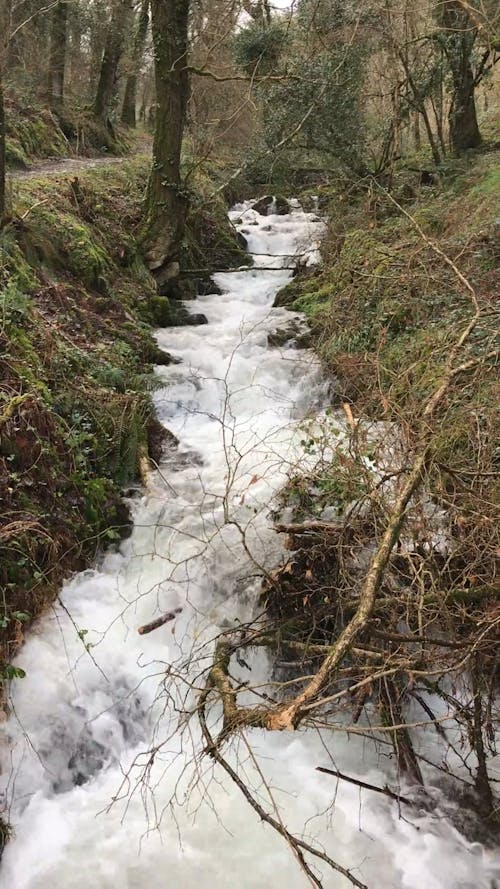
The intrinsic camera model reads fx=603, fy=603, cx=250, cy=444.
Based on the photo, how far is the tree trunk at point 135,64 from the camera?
1714 centimetres

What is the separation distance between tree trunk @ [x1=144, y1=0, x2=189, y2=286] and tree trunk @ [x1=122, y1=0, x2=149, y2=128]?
6919 mm

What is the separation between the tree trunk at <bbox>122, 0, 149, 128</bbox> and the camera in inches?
675

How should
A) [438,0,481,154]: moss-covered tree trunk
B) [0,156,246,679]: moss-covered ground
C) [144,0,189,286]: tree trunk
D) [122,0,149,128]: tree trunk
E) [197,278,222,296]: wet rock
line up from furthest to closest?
[122,0,149,128]: tree trunk < [197,278,222,296]: wet rock < [438,0,481,154]: moss-covered tree trunk < [144,0,189,286]: tree trunk < [0,156,246,679]: moss-covered ground

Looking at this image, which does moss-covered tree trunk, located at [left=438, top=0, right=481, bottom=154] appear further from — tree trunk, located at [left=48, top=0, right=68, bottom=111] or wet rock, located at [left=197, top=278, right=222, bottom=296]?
tree trunk, located at [left=48, top=0, right=68, bottom=111]

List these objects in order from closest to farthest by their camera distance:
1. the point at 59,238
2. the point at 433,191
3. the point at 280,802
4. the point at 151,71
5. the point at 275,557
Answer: the point at 280,802, the point at 275,557, the point at 59,238, the point at 433,191, the point at 151,71

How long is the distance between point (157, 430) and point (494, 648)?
4.49 m

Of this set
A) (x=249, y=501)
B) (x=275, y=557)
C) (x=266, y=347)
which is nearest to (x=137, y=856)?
(x=275, y=557)

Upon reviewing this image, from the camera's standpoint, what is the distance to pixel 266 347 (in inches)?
373

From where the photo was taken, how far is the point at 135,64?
18031 mm

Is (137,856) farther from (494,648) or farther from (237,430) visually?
(237,430)

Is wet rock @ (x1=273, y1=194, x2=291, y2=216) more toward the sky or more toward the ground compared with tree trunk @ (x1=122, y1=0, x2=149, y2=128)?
more toward the ground

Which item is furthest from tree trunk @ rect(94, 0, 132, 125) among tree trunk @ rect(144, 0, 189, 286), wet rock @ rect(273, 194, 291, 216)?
tree trunk @ rect(144, 0, 189, 286)

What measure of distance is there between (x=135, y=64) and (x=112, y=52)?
206 centimetres

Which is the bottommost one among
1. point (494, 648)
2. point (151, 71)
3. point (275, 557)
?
point (494, 648)
